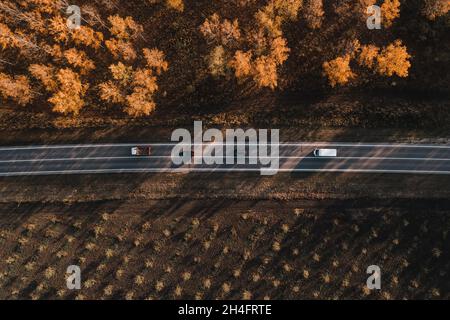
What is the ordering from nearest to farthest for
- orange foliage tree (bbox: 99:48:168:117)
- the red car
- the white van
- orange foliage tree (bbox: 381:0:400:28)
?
1. orange foliage tree (bbox: 381:0:400:28)
2. orange foliage tree (bbox: 99:48:168:117)
3. the white van
4. the red car

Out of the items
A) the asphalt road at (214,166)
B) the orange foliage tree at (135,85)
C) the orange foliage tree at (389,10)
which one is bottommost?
the asphalt road at (214,166)

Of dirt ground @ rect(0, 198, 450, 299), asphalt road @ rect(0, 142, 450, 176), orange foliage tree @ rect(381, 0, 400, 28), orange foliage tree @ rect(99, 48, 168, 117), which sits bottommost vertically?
dirt ground @ rect(0, 198, 450, 299)

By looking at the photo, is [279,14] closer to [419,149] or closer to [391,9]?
[391,9]

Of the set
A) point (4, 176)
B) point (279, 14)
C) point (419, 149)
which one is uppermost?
point (279, 14)

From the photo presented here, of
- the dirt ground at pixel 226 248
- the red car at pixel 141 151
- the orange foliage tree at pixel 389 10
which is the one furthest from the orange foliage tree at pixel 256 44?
the dirt ground at pixel 226 248

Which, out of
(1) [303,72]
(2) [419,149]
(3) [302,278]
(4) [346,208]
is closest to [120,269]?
(3) [302,278]

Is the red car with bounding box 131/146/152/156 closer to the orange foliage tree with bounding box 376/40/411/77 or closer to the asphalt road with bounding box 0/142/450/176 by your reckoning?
the asphalt road with bounding box 0/142/450/176

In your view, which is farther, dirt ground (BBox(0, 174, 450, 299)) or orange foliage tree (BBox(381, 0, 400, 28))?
dirt ground (BBox(0, 174, 450, 299))

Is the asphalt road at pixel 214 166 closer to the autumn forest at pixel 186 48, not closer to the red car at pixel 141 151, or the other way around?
the red car at pixel 141 151

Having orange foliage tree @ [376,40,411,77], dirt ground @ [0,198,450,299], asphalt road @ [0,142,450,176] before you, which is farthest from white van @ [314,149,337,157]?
orange foliage tree @ [376,40,411,77]
